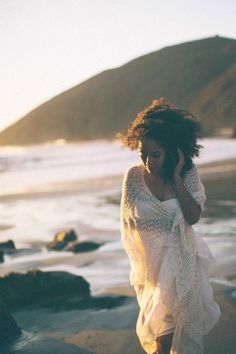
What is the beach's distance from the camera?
14.6 feet

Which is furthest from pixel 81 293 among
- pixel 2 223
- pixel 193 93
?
pixel 193 93

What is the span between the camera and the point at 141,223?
326cm

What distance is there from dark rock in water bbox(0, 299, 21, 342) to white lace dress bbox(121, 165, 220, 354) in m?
1.73

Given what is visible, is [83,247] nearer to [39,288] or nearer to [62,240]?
[62,240]

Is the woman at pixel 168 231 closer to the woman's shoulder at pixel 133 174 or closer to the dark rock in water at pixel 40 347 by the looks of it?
the woman's shoulder at pixel 133 174

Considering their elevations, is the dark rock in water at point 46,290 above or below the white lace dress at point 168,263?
below

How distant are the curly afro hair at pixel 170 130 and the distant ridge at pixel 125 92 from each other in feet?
304

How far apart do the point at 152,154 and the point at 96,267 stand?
4.05m

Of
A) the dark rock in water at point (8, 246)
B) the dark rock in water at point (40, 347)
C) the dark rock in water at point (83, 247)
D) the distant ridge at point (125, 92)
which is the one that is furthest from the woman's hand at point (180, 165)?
the distant ridge at point (125, 92)

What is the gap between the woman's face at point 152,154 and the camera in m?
3.29

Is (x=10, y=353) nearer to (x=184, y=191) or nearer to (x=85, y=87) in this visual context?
(x=184, y=191)

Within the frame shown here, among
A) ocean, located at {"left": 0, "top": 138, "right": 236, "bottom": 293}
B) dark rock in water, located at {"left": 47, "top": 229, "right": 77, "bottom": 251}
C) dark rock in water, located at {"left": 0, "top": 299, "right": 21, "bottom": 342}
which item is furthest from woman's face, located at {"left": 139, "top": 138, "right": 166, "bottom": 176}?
dark rock in water, located at {"left": 47, "top": 229, "right": 77, "bottom": 251}

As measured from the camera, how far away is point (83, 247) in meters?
8.26

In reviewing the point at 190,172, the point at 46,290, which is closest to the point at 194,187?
the point at 190,172
